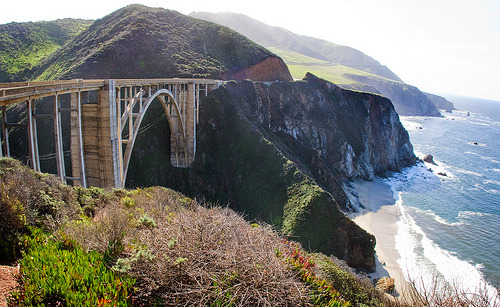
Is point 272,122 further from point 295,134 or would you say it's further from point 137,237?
point 137,237

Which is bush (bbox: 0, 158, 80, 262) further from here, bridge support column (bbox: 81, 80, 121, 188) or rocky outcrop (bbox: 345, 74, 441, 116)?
rocky outcrop (bbox: 345, 74, 441, 116)

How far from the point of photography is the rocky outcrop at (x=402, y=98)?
146 metres

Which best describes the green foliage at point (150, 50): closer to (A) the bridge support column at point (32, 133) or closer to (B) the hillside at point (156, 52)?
(B) the hillside at point (156, 52)

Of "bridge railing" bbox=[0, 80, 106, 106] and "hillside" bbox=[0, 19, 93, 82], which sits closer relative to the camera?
"bridge railing" bbox=[0, 80, 106, 106]

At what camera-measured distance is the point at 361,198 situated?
43.5 metres

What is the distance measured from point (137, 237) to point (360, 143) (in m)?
55.9

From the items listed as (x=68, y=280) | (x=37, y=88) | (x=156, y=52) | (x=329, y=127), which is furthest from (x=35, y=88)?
(x=329, y=127)

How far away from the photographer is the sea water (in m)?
26.8

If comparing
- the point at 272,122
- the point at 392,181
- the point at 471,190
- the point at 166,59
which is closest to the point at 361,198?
the point at 392,181

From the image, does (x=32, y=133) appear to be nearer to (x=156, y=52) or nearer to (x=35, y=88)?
(x=35, y=88)

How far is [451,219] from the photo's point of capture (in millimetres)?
38188

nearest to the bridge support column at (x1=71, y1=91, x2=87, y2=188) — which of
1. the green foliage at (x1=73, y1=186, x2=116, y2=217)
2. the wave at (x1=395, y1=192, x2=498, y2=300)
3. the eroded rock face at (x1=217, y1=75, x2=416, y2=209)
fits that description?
the green foliage at (x1=73, y1=186, x2=116, y2=217)

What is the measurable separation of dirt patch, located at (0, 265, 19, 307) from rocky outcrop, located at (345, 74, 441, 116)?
15487 centimetres

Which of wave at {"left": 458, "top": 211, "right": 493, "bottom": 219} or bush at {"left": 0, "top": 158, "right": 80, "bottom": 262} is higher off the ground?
bush at {"left": 0, "top": 158, "right": 80, "bottom": 262}
